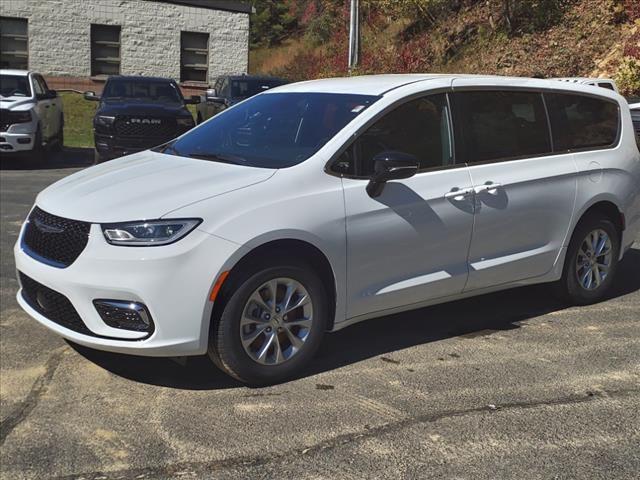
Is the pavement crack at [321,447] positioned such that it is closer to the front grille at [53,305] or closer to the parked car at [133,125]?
the front grille at [53,305]

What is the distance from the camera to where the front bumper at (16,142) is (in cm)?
1334

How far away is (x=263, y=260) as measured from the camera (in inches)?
157

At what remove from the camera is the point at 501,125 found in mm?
5125

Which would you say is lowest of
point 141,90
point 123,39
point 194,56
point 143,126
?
point 143,126

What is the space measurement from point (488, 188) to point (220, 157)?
175 cm

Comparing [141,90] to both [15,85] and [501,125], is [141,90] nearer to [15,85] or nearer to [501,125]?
[15,85]

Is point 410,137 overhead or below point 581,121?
below

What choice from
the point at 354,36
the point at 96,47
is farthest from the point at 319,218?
the point at 96,47

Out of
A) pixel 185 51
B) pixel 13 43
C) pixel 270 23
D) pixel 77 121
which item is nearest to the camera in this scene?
pixel 77 121

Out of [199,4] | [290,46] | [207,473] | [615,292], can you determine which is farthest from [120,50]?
[207,473]

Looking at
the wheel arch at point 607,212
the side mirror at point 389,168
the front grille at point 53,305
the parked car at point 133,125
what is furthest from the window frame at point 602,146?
the parked car at point 133,125

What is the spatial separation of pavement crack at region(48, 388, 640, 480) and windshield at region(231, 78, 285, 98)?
11979 mm

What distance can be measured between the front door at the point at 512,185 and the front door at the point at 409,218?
0.43 ft

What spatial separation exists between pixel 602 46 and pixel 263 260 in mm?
17449
